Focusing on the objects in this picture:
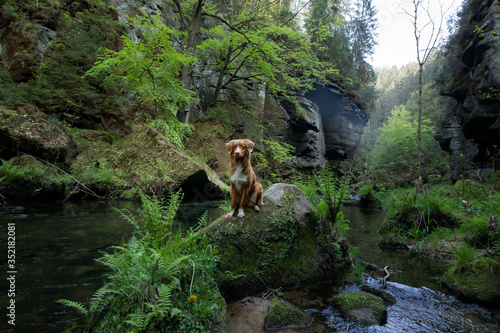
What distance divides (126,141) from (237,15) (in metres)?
10.0

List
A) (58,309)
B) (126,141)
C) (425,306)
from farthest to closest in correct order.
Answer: (126,141), (425,306), (58,309)

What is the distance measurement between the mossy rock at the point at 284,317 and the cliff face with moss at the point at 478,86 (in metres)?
14.8

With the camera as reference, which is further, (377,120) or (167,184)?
(377,120)

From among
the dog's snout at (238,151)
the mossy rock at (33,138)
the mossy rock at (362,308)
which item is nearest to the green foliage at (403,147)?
the mossy rock at (362,308)

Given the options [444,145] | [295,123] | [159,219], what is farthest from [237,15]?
[444,145]

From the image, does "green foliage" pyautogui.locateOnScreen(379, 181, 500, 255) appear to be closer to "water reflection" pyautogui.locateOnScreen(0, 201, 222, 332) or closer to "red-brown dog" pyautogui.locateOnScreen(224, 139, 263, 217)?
"red-brown dog" pyautogui.locateOnScreen(224, 139, 263, 217)

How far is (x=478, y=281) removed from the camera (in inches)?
147

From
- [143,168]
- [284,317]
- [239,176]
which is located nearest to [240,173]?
[239,176]

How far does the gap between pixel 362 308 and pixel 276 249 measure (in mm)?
1336

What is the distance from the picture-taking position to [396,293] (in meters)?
3.86

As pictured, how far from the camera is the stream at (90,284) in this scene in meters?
2.68

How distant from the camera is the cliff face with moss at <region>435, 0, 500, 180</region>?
576 inches

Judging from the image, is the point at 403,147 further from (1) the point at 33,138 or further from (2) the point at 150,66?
(1) the point at 33,138

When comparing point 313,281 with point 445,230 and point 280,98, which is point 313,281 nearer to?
point 445,230
